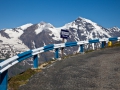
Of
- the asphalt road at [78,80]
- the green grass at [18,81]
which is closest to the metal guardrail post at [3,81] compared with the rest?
the green grass at [18,81]

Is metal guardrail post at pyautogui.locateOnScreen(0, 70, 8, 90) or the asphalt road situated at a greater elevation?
metal guardrail post at pyautogui.locateOnScreen(0, 70, 8, 90)

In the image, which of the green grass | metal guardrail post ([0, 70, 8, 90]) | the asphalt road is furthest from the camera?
the green grass

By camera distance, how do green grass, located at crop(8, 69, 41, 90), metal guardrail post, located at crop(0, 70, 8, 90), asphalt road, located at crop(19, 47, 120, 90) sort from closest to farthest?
metal guardrail post, located at crop(0, 70, 8, 90)
asphalt road, located at crop(19, 47, 120, 90)
green grass, located at crop(8, 69, 41, 90)

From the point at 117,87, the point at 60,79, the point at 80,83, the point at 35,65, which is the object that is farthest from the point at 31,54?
the point at 117,87

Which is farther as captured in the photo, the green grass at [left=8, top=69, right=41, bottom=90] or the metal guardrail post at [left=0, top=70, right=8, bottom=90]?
the green grass at [left=8, top=69, right=41, bottom=90]

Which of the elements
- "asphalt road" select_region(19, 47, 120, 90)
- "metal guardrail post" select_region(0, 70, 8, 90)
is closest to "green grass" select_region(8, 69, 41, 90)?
"asphalt road" select_region(19, 47, 120, 90)

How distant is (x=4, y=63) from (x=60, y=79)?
108 inches

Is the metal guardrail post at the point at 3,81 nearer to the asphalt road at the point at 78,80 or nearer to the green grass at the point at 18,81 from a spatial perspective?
the green grass at the point at 18,81

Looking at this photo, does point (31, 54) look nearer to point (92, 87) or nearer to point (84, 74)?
point (84, 74)

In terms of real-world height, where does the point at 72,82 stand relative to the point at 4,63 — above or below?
below

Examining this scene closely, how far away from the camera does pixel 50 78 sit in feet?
34.6

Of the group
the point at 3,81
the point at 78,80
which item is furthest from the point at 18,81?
the point at 78,80

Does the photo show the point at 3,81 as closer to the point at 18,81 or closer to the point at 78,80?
the point at 18,81

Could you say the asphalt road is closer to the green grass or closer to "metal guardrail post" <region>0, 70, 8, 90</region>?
the green grass
